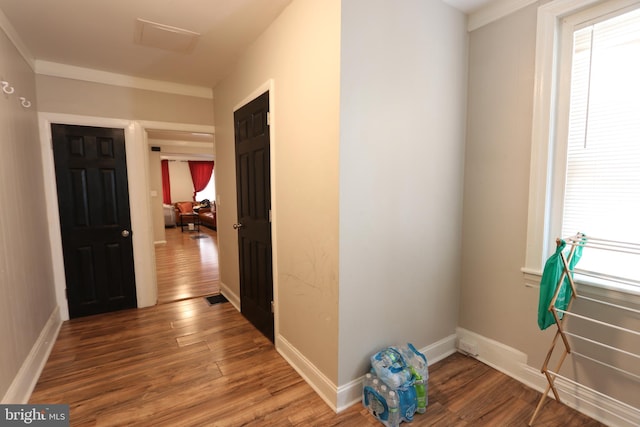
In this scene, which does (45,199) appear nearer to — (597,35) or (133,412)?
(133,412)

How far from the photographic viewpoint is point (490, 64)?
216cm

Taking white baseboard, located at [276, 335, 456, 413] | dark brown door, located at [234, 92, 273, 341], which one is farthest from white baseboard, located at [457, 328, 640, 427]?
dark brown door, located at [234, 92, 273, 341]

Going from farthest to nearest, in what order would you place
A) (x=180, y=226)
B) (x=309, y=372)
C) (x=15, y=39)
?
(x=180, y=226)
(x=15, y=39)
(x=309, y=372)

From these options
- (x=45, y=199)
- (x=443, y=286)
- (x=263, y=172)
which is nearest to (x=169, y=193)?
(x=45, y=199)

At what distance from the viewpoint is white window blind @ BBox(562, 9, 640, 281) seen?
1.64m

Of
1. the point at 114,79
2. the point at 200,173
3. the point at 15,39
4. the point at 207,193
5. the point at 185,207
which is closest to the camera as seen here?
the point at 15,39

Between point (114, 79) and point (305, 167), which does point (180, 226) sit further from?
point (305, 167)

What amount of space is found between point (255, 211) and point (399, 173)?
4.51 feet

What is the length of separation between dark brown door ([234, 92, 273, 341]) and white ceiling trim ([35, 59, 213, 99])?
979 mm

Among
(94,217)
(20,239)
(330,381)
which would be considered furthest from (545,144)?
(94,217)

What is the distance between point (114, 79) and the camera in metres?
3.13

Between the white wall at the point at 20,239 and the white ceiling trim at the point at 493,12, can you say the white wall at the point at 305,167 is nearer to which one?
the white ceiling trim at the point at 493,12

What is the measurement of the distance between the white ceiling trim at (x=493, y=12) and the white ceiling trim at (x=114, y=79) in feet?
9.32

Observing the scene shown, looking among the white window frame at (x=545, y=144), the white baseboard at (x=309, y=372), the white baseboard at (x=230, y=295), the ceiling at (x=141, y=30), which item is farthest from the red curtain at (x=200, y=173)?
the white window frame at (x=545, y=144)
